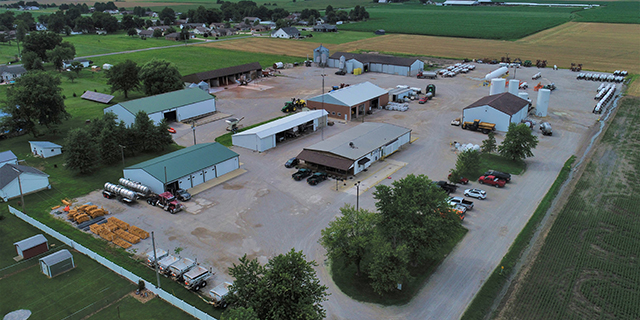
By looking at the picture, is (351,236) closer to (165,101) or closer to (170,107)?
(170,107)

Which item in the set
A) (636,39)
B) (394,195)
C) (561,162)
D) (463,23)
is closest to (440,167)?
(561,162)

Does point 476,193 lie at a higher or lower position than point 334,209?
higher

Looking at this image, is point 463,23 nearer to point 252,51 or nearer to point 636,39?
point 636,39

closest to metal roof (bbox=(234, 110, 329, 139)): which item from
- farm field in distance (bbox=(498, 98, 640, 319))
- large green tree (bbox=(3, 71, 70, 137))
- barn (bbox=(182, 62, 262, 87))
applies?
large green tree (bbox=(3, 71, 70, 137))

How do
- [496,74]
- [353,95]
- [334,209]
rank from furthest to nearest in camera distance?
1. [496,74]
2. [353,95]
3. [334,209]

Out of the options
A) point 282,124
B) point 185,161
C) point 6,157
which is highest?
point 282,124

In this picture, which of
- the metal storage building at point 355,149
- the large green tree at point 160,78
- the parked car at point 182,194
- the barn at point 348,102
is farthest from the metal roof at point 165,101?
the metal storage building at point 355,149

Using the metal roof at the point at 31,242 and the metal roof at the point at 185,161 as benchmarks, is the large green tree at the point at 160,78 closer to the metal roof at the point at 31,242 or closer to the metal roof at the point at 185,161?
the metal roof at the point at 185,161

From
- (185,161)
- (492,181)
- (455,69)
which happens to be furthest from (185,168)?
(455,69)
